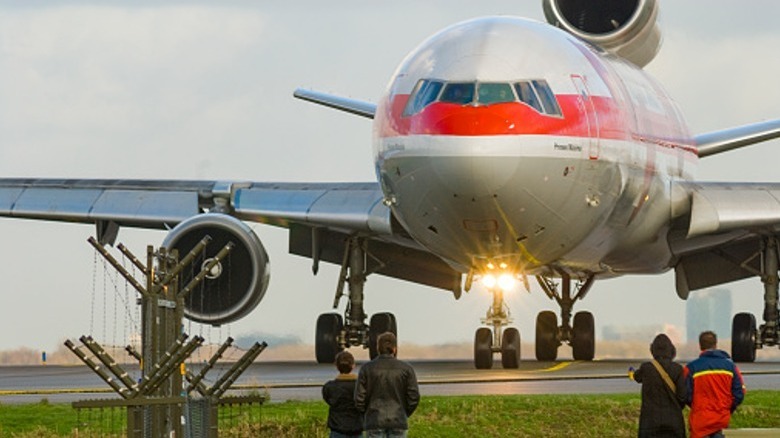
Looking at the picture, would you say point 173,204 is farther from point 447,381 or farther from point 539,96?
point 539,96

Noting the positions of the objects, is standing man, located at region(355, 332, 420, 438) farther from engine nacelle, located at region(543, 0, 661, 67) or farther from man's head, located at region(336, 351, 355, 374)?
engine nacelle, located at region(543, 0, 661, 67)

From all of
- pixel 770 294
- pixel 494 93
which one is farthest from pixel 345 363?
pixel 770 294

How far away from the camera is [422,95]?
74.7 ft

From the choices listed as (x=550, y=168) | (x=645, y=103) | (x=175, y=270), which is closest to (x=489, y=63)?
(x=550, y=168)

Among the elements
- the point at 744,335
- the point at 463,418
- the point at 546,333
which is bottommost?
the point at 463,418

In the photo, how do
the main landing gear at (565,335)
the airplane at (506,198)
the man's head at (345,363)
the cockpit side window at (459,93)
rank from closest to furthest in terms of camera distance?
the man's head at (345,363) → the cockpit side window at (459,93) → the airplane at (506,198) → the main landing gear at (565,335)

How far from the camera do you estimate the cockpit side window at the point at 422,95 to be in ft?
74.2

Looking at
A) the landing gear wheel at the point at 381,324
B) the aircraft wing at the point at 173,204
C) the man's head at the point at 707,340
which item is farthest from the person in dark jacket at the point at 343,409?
the landing gear wheel at the point at 381,324

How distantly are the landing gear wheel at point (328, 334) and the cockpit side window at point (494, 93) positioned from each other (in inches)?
354

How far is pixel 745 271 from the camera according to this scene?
101 feet

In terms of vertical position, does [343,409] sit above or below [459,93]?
below

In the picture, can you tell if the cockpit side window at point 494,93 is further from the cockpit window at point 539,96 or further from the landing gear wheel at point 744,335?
the landing gear wheel at point 744,335

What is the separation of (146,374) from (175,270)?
0.79 metres

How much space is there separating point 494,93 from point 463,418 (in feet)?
16.4
